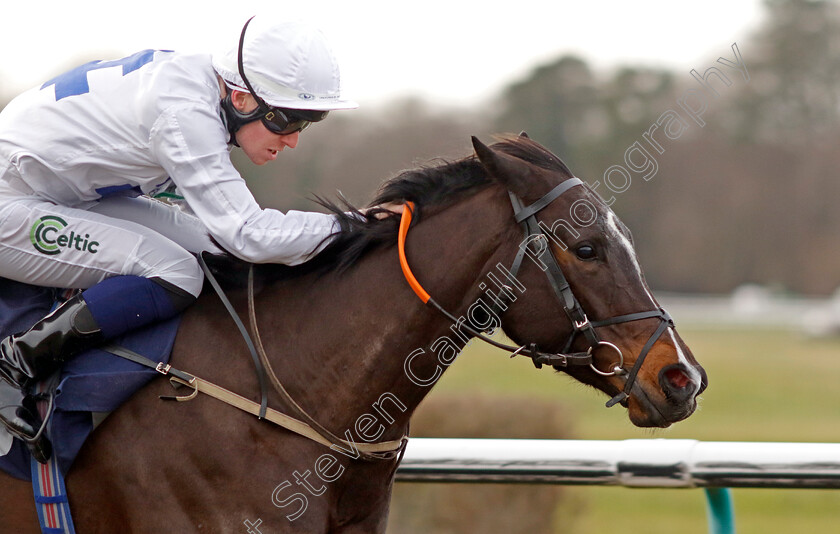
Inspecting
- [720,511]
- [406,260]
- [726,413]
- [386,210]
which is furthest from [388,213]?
[726,413]

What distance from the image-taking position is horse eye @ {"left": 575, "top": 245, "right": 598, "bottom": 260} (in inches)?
114

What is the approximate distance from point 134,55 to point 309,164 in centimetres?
2710

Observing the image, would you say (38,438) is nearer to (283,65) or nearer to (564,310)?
(283,65)

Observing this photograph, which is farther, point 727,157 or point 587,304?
point 727,157

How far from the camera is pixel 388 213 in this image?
3105mm

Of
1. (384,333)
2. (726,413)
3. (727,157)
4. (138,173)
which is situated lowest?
(138,173)

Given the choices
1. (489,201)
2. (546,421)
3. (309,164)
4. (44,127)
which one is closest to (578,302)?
(489,201)

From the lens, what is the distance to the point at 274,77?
9.68 ft

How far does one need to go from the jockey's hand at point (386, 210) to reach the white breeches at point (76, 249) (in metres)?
0.58

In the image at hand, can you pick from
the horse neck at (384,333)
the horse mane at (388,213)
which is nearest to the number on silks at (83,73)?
the horse mane at (388,213)

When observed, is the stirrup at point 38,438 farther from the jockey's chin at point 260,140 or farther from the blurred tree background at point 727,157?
the blurred tree background at point 727,157

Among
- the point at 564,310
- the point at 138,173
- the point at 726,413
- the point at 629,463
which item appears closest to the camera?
the point at 564,310

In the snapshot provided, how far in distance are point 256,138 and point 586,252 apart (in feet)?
3.56

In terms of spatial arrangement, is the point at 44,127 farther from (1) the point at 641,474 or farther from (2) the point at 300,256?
(1) the point at 641,474
